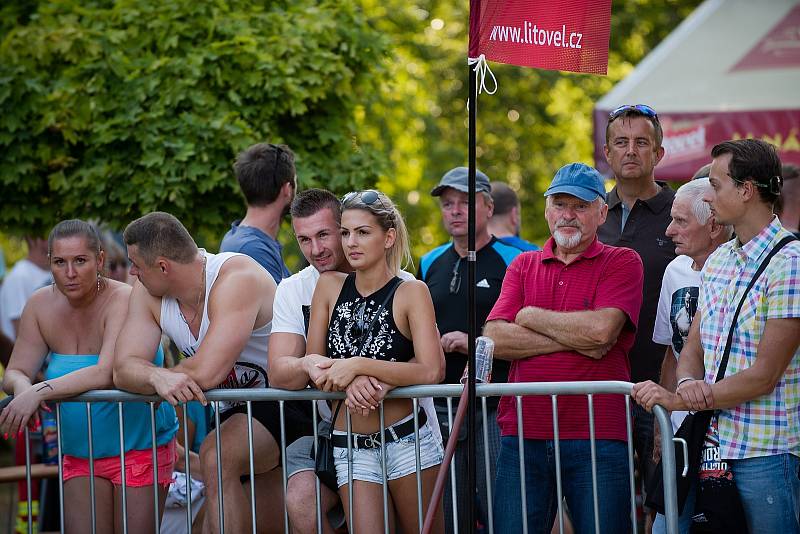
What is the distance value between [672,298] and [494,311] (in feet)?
2.60

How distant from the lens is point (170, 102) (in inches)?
263

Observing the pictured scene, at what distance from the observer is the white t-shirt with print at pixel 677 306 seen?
4742 millimetres

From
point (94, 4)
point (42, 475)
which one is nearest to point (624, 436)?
point (42, 475)

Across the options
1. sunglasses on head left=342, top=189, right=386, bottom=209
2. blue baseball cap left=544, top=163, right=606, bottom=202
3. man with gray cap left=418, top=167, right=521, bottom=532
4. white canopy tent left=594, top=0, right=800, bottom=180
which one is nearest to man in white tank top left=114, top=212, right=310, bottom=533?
sunglasses on head left=342, top=189, right=386, bottom=209

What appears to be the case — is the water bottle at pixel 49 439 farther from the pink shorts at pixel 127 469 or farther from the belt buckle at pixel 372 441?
the belt buckle at pixel 372 441

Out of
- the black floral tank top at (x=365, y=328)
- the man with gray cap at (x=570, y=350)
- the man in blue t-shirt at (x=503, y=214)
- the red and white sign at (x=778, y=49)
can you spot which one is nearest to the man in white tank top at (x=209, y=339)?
the black floral tank top at (x=365, y=328)

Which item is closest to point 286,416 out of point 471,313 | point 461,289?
point 461,289

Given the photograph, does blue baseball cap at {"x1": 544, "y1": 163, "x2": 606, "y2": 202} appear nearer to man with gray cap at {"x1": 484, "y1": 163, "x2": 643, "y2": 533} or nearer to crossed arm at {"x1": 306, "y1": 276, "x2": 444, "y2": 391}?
man with gray cap at {"x1": 484, "y1": 163, "x2": 643, "y2": 533}

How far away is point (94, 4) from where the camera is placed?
7266 millimetres

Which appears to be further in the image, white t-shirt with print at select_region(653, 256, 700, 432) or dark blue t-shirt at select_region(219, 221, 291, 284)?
dark blue t-shirt at select_region(219, 221, 291, 284)

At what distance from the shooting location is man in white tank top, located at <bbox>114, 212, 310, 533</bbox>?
487 cm

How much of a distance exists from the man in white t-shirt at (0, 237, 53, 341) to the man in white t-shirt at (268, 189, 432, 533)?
16.6ft

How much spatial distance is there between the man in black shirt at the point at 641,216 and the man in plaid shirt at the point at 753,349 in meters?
0.74

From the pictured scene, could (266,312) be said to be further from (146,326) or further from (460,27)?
(460,27)
